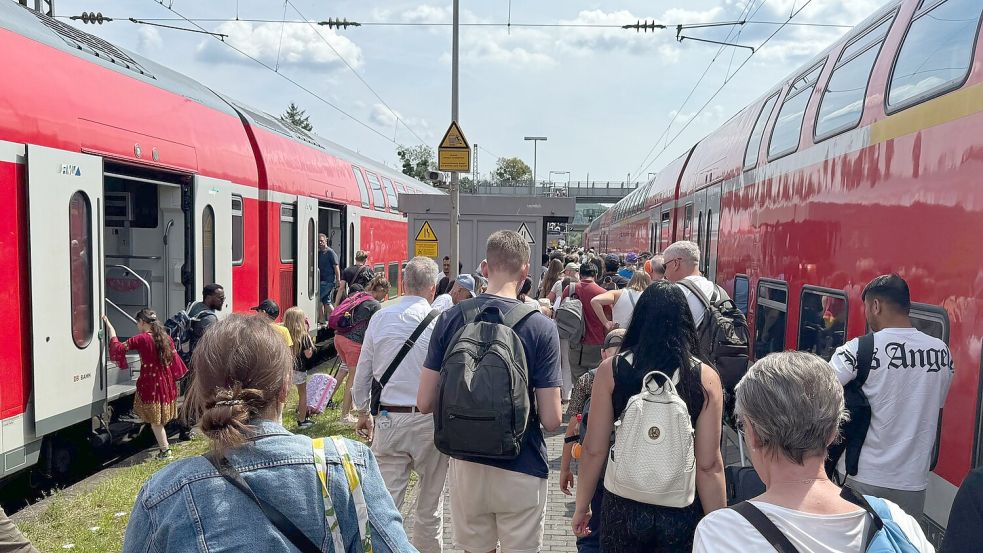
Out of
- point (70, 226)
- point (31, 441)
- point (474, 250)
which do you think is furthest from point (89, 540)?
point (474, 250)

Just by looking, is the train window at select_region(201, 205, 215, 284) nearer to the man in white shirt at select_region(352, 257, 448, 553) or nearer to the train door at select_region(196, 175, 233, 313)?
the train door at select_region(196, 175, 233, 313)

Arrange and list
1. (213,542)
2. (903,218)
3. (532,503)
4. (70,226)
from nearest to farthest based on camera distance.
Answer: (213,542)
(532,503)
(903,218)
(70,226)

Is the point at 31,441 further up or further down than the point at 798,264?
further down

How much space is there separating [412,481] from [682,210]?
7.31 metres

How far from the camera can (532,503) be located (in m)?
3.53

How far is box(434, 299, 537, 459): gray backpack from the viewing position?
10.8 feet

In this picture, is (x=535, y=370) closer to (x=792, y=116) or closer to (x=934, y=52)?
(x=934, y=52)

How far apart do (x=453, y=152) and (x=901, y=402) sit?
23.6 ft

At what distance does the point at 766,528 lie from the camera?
1761 mm

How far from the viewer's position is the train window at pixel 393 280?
18344 millimetres

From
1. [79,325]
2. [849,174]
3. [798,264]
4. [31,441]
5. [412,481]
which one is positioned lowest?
[412,481]

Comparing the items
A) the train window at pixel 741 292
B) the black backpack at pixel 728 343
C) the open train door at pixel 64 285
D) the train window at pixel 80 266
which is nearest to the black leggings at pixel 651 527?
the black backpack at pixel 728 343

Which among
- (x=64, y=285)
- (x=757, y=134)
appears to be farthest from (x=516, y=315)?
(x=757, y=134)

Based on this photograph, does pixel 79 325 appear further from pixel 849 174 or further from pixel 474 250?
pixel 474 250
